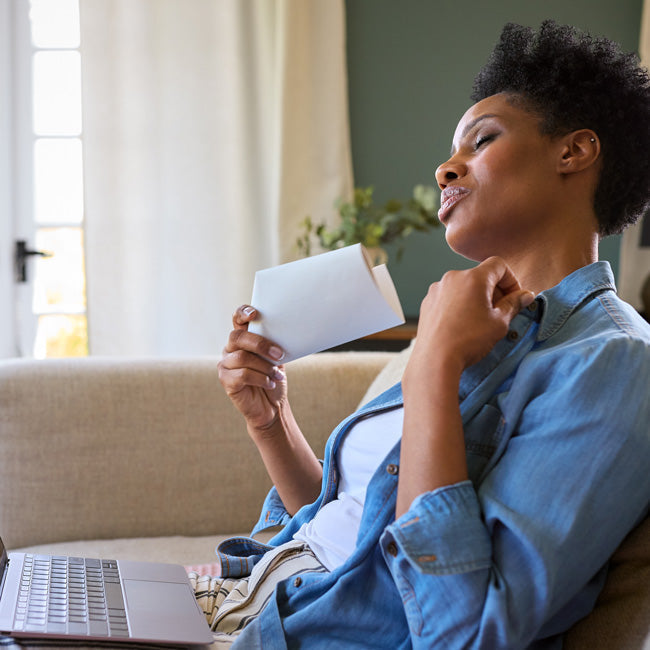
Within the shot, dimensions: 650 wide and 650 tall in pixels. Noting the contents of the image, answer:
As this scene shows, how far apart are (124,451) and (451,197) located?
0.92 m

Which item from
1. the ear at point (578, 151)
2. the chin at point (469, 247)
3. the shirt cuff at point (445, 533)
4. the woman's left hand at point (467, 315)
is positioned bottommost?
the shirt cuff at point (445, 533)

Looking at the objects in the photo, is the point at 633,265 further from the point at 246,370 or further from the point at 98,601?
the point at 98,601

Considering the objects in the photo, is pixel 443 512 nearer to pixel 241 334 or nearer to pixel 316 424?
pixel 241 334

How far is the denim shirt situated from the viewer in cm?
70

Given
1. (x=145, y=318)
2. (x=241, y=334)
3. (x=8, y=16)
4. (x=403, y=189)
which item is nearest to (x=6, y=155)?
(x=8, y=16)

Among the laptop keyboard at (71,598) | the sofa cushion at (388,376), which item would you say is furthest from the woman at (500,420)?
the sofa cushion at (388,376)

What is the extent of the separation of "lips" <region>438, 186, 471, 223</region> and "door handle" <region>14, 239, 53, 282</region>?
213 centimetres

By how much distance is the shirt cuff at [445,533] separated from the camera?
0.71 m

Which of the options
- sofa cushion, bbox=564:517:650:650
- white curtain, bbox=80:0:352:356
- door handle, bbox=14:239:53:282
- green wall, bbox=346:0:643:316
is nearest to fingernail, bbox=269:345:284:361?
sofa cushion, bbox=564:517:650:650

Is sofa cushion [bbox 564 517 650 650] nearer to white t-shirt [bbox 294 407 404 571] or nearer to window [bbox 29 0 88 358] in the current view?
white t-shirt [bbox 294 407 404 571]

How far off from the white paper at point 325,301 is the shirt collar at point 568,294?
0.15m

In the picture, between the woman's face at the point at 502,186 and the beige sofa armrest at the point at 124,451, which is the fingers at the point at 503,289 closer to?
the woman's face at the point at 502,186

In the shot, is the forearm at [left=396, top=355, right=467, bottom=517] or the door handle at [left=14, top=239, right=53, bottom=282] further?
the door handle at [left=14, top=239, right=53, bottom=282]

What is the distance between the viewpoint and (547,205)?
0.99m
